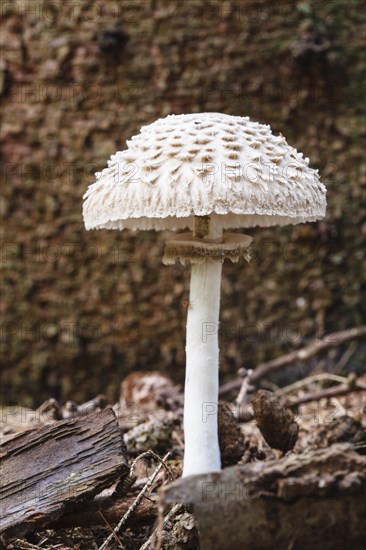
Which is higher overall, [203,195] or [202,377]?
[203,195]

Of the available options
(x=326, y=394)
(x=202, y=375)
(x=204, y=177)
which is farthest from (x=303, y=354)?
(x=204, y=177)

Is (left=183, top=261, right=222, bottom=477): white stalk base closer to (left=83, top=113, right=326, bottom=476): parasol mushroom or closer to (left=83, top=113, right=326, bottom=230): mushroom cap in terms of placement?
(left=83, top=113, right=326, bottom=476): parasol mushroom

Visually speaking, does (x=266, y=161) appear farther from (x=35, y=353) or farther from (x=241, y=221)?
(x=35, y=353)

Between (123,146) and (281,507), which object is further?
(123,146)

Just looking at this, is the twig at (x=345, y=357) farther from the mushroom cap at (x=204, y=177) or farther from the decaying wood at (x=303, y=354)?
the mushroom cap at (x=204, y=177)

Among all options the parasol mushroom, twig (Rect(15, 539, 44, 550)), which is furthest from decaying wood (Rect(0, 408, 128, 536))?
the parasol mushroom

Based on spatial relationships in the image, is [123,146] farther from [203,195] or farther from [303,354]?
[203,195]

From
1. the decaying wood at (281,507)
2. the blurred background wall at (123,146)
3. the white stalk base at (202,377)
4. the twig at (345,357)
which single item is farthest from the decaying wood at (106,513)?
the twig at (345,357)
